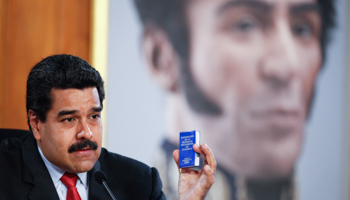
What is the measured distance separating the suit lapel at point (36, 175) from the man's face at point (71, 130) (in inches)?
3.2

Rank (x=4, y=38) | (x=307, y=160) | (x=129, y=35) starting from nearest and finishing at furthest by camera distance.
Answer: (x=4, y=38)
(x=129, y=35)
(x=307, y=160)

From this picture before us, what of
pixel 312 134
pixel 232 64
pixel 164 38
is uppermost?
pixel 164 38

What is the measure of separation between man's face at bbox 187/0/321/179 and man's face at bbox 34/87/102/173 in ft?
3.85

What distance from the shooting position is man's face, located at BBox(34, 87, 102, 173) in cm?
142

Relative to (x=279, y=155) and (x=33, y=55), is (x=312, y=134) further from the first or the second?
(x=33, y=55)

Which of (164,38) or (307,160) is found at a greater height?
(164,38)

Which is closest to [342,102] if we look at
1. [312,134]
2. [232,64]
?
[312,134]

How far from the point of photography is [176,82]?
2.52 meters

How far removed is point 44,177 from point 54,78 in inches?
15.7

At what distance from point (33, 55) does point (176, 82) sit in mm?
932

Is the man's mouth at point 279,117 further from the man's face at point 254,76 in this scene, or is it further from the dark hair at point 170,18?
the dark hair at point 170,18

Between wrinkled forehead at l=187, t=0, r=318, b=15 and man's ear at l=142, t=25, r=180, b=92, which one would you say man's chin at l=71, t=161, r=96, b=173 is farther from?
wrinkled forehead at l=187, t=0, r=318, b=15

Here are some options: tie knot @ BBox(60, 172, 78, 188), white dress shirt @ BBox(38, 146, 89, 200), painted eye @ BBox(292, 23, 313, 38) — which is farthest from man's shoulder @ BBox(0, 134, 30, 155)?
painted eye @ BBox(292, 23, 313, 38)

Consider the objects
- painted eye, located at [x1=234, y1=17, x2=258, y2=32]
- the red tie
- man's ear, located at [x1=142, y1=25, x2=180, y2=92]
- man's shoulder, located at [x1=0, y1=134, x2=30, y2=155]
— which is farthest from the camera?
painted eye, located at [x1=234, y1=17, x2=258, y2=32]
